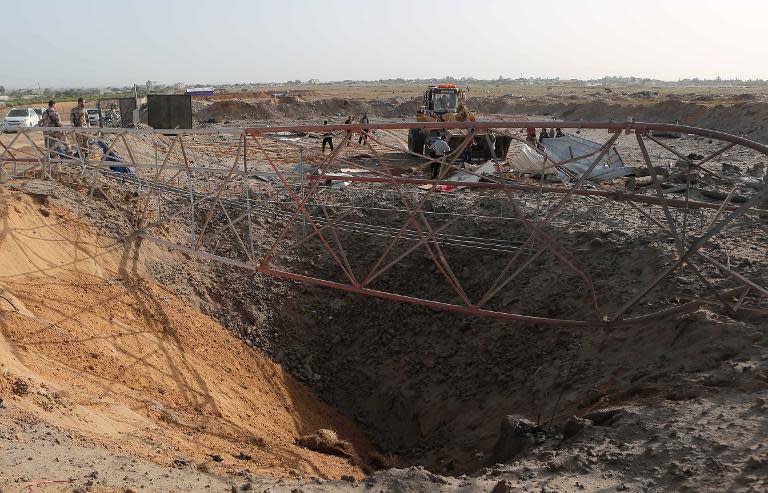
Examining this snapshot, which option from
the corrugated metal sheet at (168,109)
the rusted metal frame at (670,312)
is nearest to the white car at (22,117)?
the corrugated metal sheet at (168,109)

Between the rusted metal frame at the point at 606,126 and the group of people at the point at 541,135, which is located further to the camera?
the group of people at the point at 541,135

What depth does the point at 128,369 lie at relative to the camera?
9.45m

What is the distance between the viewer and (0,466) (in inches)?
215

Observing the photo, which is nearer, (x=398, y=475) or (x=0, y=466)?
(x=0, y=466)

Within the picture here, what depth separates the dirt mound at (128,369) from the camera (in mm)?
7211

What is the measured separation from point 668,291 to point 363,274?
6.92 m

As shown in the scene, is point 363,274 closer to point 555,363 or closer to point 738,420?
point 555,363

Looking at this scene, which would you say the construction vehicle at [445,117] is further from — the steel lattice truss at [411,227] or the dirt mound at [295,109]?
the dirt mound at [295,109]

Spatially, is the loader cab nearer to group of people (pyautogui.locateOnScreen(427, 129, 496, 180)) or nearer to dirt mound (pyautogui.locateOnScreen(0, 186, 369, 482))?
group of people (pyautogui.locateOnScreen(427, 129, 496, 180))

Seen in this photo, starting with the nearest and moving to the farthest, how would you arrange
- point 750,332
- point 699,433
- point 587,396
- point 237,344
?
point 699,433
point 750,332
point 587,396
point 237,344

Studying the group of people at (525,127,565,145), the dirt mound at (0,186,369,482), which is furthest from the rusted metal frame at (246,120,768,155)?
the group of people at (525,127,565,145)

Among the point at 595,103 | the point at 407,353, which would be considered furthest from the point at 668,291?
the point at 595,103

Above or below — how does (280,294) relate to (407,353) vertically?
above

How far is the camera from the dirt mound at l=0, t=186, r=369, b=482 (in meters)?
7.21
